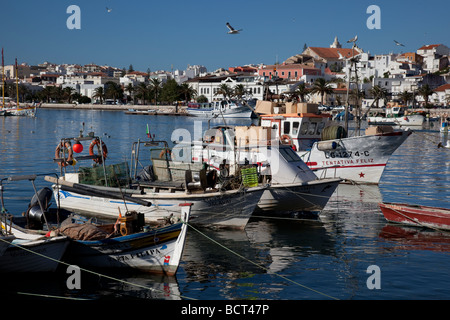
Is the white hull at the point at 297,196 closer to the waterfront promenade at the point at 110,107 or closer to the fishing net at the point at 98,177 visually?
the fishing net at the point at 98,177

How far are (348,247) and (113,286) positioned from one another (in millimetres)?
7883

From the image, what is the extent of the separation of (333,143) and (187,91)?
12867 centimetres

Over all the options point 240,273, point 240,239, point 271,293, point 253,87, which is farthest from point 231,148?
point 253,87

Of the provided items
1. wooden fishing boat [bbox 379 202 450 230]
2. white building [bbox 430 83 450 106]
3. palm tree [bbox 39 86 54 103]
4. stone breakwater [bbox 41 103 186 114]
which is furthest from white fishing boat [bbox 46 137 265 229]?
palm tree [bbox 39 86 54 103]

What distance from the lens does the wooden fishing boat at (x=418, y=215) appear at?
19542 millimetres

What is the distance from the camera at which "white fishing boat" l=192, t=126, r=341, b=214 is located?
20.5 m

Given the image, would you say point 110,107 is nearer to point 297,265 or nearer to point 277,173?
point 277,173

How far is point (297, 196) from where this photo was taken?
67.6ft

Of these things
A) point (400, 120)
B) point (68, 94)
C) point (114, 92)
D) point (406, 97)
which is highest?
point (114, 92)

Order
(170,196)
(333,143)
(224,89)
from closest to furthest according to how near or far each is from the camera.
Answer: (170,196) < (333,143) < (224,89)

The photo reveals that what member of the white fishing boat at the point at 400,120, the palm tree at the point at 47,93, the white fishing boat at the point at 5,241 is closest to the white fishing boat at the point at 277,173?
the white fishing boat at the point at 5,241

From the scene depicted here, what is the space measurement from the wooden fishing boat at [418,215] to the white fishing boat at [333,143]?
795cm

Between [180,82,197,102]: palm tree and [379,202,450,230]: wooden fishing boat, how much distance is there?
135928 millimetres

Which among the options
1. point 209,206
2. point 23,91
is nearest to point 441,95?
point 23,91
